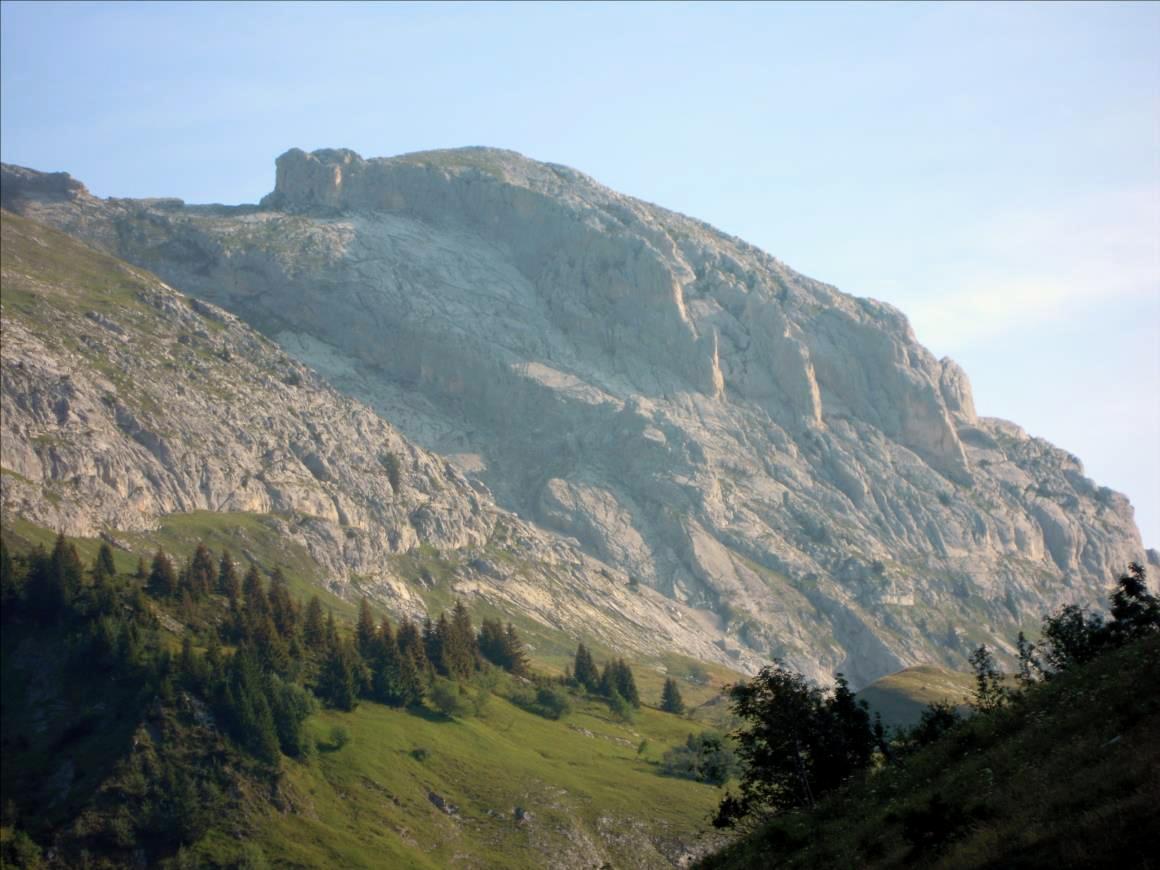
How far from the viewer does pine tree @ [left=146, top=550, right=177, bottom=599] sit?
168 metres

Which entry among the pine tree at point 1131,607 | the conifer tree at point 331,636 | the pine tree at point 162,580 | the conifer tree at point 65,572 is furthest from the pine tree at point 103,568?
the pine tree at point 1131,607

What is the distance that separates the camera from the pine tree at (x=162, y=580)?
6594 inches

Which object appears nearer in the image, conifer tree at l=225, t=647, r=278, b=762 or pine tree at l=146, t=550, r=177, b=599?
conifer tree at l=225, t=647, r=278, b=762

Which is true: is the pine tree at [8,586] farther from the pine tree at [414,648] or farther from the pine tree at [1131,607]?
the pine tree at [1131,607]

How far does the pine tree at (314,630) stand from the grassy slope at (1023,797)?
428ft

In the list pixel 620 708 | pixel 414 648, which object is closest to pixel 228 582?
pixel 414 648

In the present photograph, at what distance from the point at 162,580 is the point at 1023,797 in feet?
515

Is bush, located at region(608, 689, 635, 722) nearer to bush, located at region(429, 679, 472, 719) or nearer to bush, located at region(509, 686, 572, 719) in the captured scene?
bush, located at region(509, 686, 572, 719)

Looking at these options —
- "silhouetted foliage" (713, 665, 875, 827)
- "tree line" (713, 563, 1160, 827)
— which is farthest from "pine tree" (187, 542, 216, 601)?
"silhouetted foliage" (713, 665, 875, 827)

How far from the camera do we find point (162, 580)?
6668 inches

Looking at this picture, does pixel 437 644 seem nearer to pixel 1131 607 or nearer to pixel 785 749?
pixel 1131 607

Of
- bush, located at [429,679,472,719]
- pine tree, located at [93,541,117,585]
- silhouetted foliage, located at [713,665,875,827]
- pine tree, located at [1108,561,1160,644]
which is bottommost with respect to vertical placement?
bush, located at [429,679,472,719]

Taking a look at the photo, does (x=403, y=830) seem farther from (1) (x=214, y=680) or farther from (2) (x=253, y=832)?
(1) (x=214, y=680)

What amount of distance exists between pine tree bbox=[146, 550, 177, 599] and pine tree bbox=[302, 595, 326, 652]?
1918cm
